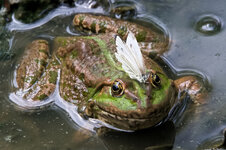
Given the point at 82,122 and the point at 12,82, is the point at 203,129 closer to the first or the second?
the point at 82,122

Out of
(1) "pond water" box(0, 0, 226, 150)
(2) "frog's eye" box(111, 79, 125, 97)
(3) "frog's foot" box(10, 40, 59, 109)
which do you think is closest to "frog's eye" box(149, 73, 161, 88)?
(2) "frog's eye" box(111, 79, 125, 97)

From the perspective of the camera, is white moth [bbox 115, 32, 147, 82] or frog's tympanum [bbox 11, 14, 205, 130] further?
frog's tympanum [bbox 11, 14, 205, 130]

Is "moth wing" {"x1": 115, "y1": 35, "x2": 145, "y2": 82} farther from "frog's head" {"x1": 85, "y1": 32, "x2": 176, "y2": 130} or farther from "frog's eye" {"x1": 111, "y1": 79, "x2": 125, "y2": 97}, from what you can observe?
"frog's eye" {"x1": 111, "y1": 79, "x2": 125, "y2": 97}

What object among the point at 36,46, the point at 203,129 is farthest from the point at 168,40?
the point at 36,46

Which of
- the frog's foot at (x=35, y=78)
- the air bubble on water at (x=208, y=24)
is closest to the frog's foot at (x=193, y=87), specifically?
the air bubble on water at (x=208, y=24)

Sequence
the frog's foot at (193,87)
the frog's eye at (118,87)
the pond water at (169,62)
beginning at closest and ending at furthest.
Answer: the frog's eye at (118,87) < the pond water at (169,62) < the frog's foot at (193,87)

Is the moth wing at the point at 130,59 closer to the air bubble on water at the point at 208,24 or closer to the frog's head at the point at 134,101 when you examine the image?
the frog's head at the point at 134,101
